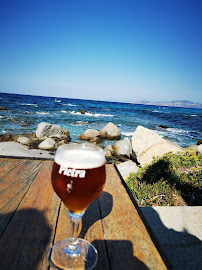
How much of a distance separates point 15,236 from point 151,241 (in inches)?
24.8

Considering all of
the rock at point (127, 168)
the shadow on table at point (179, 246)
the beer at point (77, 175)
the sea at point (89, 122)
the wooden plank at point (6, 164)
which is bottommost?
the sea at point (89, 122)

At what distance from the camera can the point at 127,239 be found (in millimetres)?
898

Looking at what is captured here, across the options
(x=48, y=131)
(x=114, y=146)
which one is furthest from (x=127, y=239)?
(x=48, y=131)

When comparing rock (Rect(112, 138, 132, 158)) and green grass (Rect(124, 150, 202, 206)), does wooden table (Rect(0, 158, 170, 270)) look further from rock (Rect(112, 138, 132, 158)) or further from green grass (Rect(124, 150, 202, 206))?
rock (Rect(112, 138, 132, 158))

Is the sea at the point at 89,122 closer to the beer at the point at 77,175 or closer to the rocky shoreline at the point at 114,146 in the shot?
the rocky shoreline at the point at 114,146

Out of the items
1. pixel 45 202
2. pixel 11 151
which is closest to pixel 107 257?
pixel 45 202

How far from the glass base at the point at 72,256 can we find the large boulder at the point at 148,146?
463cm

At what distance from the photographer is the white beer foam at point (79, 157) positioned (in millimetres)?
751

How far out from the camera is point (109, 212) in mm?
1118

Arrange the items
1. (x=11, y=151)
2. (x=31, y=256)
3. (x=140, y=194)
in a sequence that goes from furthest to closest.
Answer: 1. (x=11, y=151)
2. (x=140, y=194)
3. (x=31, y=256)

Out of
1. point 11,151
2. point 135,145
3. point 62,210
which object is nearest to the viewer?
point 62,210

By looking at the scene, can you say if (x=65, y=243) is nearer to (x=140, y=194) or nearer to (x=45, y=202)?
(x=45, y=202)

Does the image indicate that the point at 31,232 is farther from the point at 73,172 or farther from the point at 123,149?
the point at 123,149

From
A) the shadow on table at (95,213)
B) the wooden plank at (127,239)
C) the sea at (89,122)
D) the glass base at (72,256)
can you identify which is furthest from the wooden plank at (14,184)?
the sea at (89,122)
